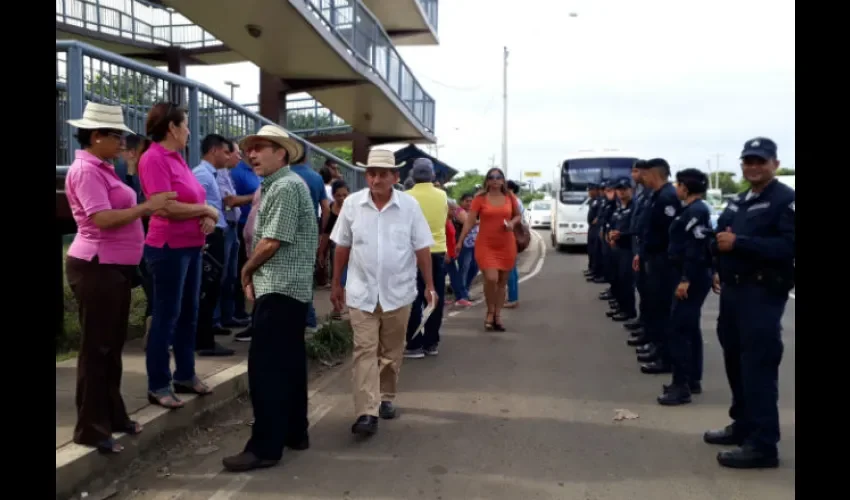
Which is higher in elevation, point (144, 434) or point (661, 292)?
point (661, 292)

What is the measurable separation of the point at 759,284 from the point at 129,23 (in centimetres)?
1722

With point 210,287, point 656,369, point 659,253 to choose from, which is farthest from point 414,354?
point 659,253

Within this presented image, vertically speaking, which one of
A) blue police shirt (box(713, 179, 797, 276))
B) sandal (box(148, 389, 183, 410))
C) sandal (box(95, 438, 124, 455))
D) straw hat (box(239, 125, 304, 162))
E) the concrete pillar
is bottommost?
sandal (box(95, 438, 124, 455))

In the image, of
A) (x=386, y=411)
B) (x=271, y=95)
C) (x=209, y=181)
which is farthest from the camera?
(x=271, y=95)

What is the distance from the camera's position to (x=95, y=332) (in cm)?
414

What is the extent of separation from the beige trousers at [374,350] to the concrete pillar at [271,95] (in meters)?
13.6

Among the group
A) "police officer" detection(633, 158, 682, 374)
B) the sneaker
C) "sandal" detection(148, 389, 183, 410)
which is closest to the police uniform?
"police officer" detection(633, 158, 682, 374)

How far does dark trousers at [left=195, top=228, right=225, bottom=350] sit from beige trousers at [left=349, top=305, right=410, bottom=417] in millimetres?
1667

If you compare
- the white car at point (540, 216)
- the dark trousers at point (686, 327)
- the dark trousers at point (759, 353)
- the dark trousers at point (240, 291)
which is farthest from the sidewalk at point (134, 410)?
the white car at point (540, 216)

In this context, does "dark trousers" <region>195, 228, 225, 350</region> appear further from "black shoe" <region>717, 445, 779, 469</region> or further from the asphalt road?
"black shoe" <region>717, 445, 779, 469</region>

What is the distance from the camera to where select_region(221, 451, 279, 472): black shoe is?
433 cm

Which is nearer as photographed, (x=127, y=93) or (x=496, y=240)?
(x=127, y=93)

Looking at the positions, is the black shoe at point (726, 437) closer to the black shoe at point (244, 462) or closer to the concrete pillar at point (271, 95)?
Answer: the black shoe at point (244, 462)

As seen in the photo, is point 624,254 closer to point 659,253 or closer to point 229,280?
point 659,253
